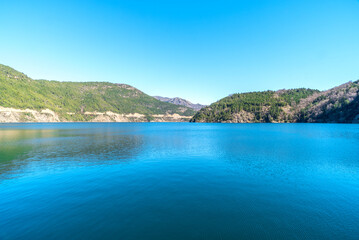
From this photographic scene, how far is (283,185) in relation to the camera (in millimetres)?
18172

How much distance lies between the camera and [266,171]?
2311 centimetres

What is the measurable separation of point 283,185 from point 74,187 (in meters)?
22.3

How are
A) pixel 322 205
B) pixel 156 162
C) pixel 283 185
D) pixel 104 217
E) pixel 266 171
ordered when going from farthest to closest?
pixel 156 162 < pixel 266 171 < pixel 283 185 < pixel 322 205 < pixel 104 217

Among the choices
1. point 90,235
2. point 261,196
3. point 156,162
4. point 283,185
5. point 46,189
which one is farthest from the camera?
point 156,162

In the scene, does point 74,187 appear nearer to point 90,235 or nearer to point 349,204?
point 90,235

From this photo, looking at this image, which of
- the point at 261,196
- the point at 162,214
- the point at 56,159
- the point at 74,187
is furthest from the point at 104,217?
the point at 56,159

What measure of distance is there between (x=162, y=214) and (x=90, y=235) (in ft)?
15.3

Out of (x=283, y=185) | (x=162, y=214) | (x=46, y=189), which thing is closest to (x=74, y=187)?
(x=46, y=189)

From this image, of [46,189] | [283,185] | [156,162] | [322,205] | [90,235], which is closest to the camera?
[90,235]

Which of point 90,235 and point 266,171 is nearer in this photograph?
point 90,235

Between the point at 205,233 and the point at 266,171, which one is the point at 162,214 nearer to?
the point at 205,233

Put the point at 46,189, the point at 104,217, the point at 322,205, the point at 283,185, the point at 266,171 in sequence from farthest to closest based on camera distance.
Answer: the point at 266,171 < the point at 283,185 < the point at 46,189 < the point at 322,205 < the point at 104,217

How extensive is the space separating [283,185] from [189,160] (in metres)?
15.0

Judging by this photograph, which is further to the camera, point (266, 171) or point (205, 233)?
point (266, 171)
